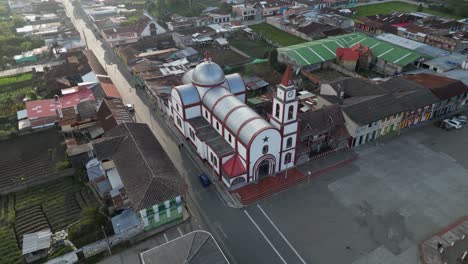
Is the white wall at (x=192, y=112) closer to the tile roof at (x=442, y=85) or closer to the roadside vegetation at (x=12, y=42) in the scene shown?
the tile roof at (x=442, y=85)

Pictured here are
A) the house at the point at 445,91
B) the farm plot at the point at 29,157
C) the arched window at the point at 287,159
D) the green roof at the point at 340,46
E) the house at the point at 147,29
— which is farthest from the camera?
the house at the point at 147,29

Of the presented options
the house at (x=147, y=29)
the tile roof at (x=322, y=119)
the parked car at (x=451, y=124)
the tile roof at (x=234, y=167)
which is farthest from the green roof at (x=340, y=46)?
the tile roof at (x=234, y=167)

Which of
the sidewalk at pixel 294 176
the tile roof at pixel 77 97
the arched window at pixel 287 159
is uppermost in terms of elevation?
the tile roof at pixel 77 97

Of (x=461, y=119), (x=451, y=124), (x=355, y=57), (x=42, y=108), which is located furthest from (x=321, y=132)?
(x=42, y=108)

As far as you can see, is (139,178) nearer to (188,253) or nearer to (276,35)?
(188,253)

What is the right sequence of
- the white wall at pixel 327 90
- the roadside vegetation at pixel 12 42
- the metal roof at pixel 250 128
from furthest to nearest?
the roadside vegetation at pixel 12 42, the white wall at pixel 327 90, the metal roof at pixel 250 128

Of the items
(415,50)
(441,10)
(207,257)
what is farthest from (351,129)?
(441,10)

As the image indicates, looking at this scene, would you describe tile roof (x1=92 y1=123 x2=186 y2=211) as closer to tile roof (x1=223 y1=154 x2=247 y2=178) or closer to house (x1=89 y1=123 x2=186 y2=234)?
house (x1=89 y1=123 x2=186 y2=234)

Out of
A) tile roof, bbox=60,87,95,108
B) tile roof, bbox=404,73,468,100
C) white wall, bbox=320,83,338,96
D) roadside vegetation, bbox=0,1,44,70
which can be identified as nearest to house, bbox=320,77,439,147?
white wall, bbox=320,83,338,96
